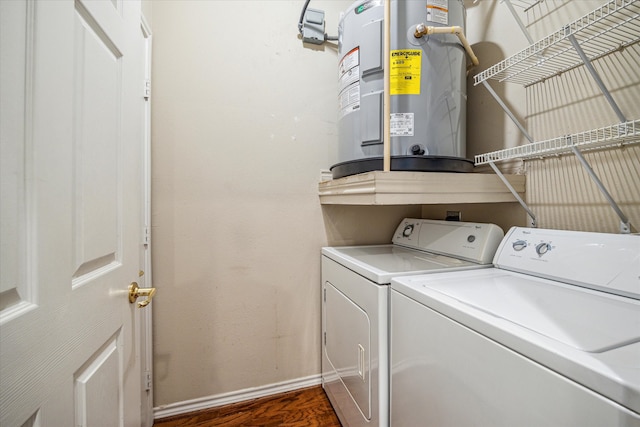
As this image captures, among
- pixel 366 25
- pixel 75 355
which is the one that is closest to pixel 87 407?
pixel 75 355

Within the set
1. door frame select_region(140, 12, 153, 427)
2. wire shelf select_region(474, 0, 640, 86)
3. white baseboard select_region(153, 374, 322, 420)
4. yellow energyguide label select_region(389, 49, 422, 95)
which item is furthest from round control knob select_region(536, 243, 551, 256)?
door frame select_region(140, 12, 153, 427)

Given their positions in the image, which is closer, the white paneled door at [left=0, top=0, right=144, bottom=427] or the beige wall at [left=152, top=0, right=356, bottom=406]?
the white paneled door at [left=0, top=0, right=144, bottom=427]

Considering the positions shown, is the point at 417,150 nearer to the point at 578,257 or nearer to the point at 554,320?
the point at 578,257

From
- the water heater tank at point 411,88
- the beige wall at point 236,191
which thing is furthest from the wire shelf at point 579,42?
the beige wall at point 236,191

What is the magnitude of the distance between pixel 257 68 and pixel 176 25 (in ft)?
1.58

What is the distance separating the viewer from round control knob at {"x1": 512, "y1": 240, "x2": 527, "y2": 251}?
3.44ft

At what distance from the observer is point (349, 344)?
126 cm

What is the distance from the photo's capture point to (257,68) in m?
1.65

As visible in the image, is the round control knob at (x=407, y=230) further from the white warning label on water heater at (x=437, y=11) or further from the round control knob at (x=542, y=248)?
the white warning label on water heater at (x=437, y=11)

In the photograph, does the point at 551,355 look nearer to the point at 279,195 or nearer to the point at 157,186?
the point at 279,195

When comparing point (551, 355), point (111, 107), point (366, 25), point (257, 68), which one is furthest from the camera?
point (257, 68)

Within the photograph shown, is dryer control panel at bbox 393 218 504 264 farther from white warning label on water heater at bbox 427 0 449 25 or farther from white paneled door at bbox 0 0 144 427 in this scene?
white paneled door at bbox 0 0 144 427

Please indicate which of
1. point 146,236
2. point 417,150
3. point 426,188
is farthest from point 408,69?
point 146,236

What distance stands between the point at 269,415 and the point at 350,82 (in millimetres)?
1872
